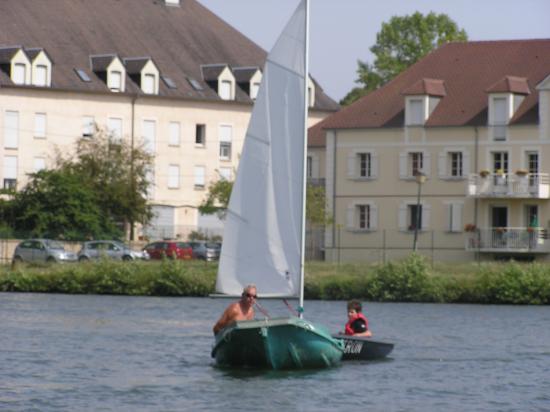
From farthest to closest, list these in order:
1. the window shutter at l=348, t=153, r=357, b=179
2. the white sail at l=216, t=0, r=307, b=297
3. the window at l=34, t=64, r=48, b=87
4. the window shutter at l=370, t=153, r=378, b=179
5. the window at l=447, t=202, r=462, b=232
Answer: the window at l=34, t=64, r=48, b=87 → the window shutter at l=348, t=153, r=357, b=179 → the window shutter at l=370, t=153, r=378, b=179 → the window at l=447, t=202, r=462, b=232 → the white sail at l=216, t=0, r=307, b=297

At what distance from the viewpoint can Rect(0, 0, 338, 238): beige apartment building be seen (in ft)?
350

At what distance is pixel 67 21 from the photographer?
11150 centimetres

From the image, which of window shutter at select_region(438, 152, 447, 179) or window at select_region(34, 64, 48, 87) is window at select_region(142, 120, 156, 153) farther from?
window shutter at select_region(438, 152, 447, 179)

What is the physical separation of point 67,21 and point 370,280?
153 ft

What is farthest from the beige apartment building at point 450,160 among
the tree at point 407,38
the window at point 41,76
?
the tree at point 407,38

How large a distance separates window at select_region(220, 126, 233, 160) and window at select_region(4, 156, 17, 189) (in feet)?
48.6

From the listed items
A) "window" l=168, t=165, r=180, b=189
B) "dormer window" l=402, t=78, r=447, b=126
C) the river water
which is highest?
"dormer window" l=402, t=78, r=447, b=126

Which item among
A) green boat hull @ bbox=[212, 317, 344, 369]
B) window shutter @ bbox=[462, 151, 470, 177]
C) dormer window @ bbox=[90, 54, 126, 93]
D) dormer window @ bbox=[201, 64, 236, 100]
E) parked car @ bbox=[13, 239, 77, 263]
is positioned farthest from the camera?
dormer window @ bbox=[201, 64, 236, 100]

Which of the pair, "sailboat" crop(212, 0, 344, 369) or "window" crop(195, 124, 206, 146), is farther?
"window" crop(195, 124, 206, 146)

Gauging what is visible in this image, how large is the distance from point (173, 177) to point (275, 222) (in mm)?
77107

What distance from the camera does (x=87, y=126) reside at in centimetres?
10944

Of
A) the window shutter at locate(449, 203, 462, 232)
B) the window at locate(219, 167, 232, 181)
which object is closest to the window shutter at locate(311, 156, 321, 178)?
the window at locate(219, 167, 232, 181)

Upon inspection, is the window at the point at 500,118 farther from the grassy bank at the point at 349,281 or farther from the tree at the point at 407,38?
the tree at the point at 407,38

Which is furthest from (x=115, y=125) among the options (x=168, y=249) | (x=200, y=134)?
(x=168, y=249)
